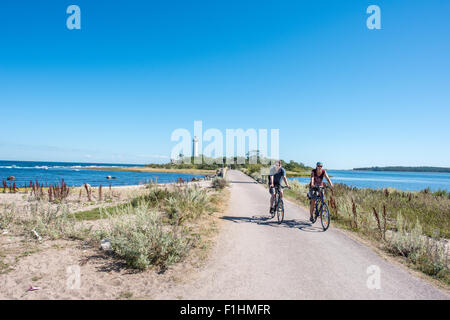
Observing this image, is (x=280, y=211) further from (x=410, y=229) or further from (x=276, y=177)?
(x=410, y=229)

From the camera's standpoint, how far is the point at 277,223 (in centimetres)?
842

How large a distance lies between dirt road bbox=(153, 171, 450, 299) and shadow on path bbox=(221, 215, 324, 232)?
0.92m

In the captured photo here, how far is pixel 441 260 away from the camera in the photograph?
4887mm

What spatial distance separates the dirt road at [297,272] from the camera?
3.56 m

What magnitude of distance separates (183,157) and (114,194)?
106258 mm

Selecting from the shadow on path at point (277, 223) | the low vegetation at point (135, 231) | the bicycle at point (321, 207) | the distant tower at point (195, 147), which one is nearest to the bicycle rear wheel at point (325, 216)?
the bicycle at point (321, 207)

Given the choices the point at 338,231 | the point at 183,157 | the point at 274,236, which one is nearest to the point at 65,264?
the point at 274,236

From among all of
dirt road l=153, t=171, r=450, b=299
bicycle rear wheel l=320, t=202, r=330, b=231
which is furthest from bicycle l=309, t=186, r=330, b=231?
dirt road l=153, t=171, r=450, b=299

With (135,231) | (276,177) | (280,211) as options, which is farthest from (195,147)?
(135,231)

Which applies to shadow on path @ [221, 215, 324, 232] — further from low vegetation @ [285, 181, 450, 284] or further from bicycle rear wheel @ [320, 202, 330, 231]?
low vegetation @ [285, 181, 450, 284]

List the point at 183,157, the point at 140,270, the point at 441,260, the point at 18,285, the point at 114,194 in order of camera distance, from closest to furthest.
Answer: the point at 18,285 → the point at 140,270 → the point at 441,260 → the point at 114,194 → the point at 183,157

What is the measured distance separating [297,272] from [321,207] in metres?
4.14

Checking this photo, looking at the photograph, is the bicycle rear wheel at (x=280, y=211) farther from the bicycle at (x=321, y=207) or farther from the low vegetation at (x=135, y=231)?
the low vegetation at (x=135, y=231)
